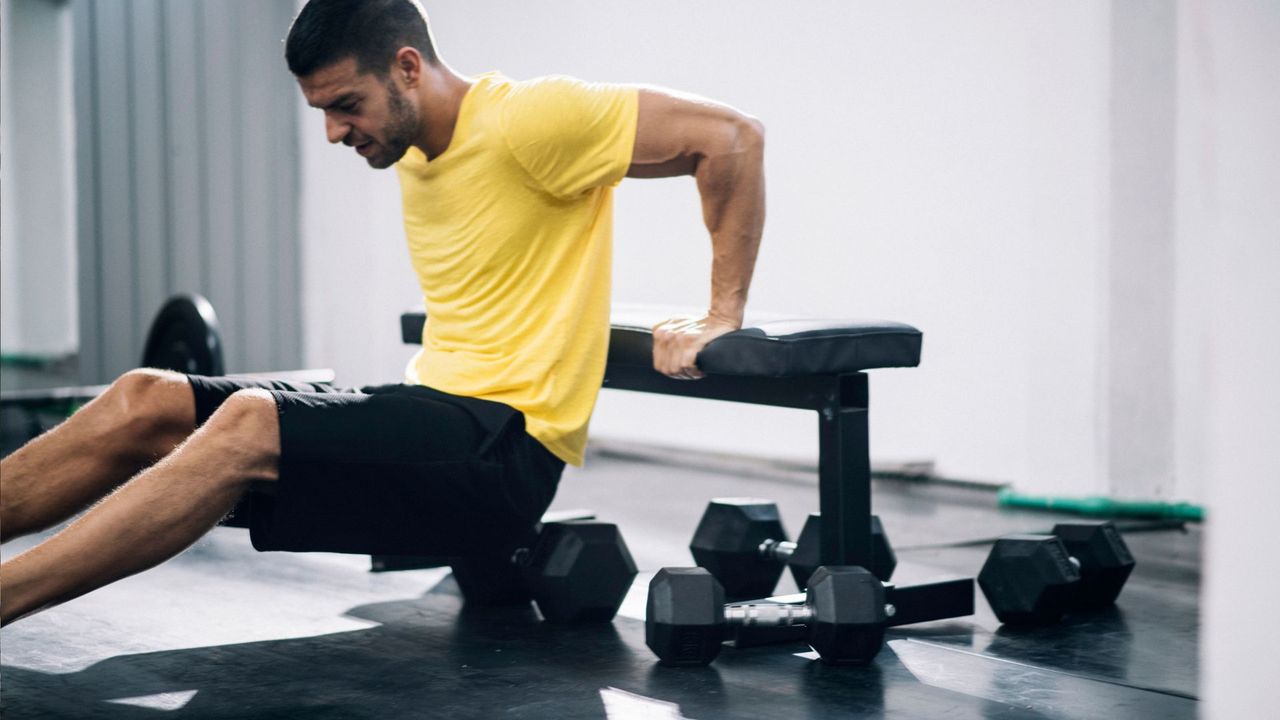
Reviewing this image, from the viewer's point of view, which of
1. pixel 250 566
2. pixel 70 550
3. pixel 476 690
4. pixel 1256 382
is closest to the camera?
pixel 1256 382

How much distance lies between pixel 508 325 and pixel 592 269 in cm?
14

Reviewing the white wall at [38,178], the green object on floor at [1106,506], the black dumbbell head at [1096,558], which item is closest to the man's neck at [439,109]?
the black dumbbell head at [1096,558]

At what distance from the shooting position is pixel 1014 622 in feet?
6.87

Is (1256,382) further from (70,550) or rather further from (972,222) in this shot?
(972,222)

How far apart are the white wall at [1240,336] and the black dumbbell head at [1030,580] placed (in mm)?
1230

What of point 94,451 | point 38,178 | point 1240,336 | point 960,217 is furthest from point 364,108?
point 38,178

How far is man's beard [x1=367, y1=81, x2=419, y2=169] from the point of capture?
183 cm

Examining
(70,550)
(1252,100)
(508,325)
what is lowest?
(70,550)

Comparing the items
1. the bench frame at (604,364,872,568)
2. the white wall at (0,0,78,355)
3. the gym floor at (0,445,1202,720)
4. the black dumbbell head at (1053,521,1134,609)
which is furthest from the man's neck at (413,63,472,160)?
the white wall at (0,0,78,355)

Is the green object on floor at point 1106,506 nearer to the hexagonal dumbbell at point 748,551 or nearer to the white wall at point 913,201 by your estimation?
the white wall at point 913,201

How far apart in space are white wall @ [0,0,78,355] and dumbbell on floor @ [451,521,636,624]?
5.19m

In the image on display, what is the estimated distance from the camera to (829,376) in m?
1.92

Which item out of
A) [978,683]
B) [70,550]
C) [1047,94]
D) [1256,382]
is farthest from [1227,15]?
[1047,94]

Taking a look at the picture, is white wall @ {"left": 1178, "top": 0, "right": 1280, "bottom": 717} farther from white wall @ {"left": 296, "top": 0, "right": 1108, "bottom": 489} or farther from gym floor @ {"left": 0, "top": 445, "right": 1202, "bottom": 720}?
white wall @ {"left": 296, "top": 0, "right": 1108, "bottom": 489}
